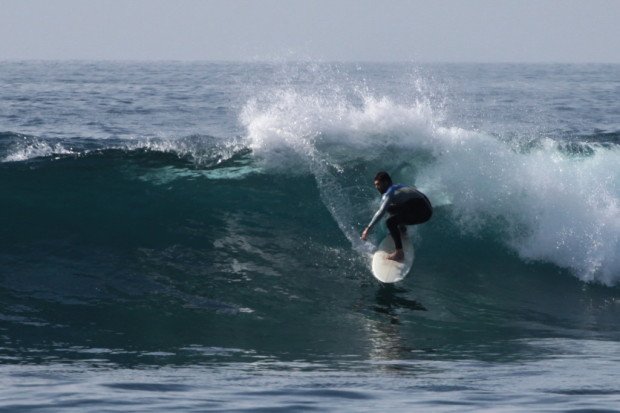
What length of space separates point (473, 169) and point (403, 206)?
3.00 meters

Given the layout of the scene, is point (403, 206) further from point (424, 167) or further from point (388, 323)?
point (424, 167)

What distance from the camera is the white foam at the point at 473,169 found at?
1320cm

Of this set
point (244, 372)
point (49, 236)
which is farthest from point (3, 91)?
point (244, 372)

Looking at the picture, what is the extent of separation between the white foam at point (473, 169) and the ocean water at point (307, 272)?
1.1 inches

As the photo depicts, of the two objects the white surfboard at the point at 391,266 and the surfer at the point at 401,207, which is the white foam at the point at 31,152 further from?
the surfer at the point at 401,207

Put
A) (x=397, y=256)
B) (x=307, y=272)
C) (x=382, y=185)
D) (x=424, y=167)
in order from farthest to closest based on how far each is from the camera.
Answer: (x=424, y=167) → (x=307, y=272) → (x=397, y=256) → (x=382, y=185)

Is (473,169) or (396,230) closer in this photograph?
(396,230)

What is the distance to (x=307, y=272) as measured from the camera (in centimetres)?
1224

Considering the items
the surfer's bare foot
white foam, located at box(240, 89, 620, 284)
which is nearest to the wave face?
white foam, located at box(240, 89, 620, 284)

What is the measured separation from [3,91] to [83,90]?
2.47 m

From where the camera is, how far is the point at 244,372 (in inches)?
324

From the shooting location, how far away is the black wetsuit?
11.4 m

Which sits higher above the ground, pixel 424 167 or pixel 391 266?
pixel 424 167

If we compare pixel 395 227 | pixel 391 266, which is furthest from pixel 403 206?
pixel 391 266
